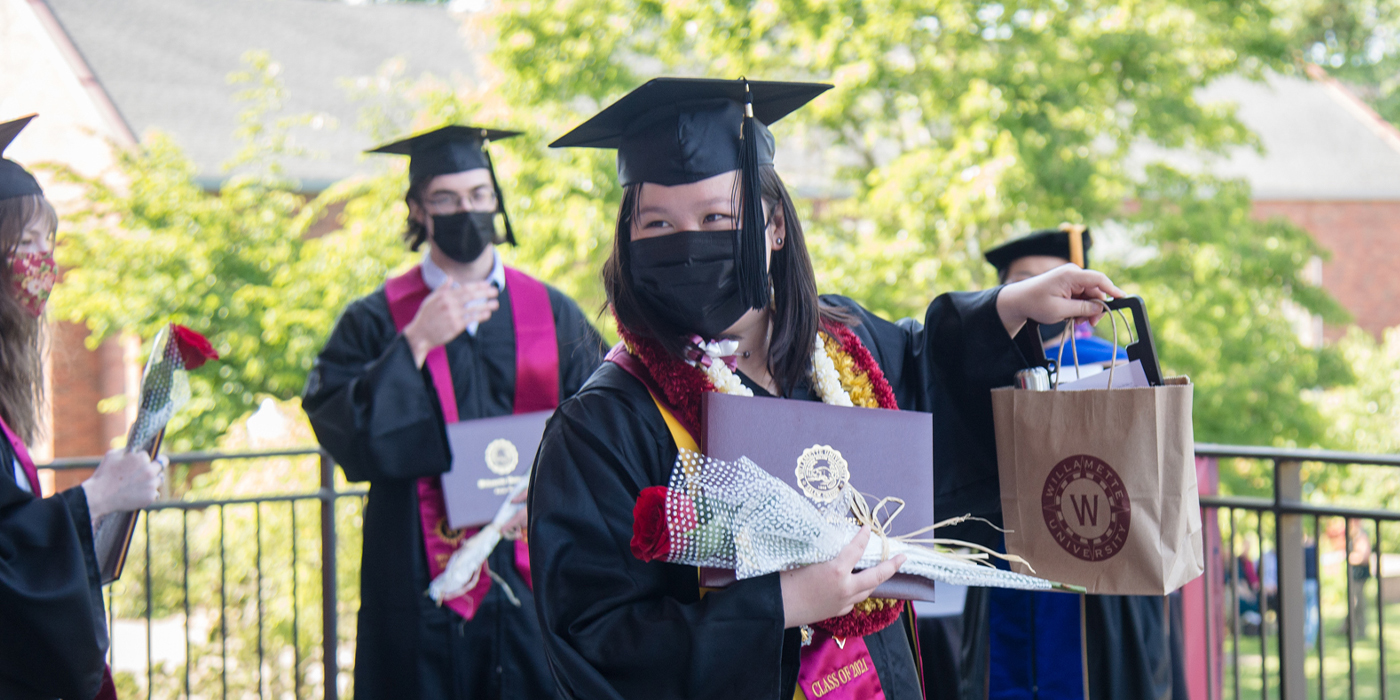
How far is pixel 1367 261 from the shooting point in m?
22.6

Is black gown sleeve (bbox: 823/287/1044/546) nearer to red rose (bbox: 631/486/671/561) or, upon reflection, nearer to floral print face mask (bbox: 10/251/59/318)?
red rose (bbox: 631/486/671/561)

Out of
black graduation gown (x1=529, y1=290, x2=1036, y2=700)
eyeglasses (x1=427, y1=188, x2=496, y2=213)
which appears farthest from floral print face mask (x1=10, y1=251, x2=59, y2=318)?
black graduation gown (x1=529, y1=290, x2=1036, y2=700)

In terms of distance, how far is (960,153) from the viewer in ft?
24.8

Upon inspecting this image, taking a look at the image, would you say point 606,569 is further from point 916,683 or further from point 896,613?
point 916,683

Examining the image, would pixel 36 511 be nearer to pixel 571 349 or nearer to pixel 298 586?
pixel 571 349

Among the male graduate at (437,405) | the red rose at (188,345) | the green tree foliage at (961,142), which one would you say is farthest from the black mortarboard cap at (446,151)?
the green tree foliage at (961,142)

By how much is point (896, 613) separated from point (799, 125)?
26.2ft

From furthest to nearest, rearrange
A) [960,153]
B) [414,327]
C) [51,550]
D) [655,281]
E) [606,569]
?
[960,153], [414,327], [51,550], [655,281], [606,569]

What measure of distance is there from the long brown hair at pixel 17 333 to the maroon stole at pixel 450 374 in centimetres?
108

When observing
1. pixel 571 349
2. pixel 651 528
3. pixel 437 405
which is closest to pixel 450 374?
pixel 437 405


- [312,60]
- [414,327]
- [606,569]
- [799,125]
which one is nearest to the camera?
[606,569]

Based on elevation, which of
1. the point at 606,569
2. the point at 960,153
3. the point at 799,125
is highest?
the point at 799,125

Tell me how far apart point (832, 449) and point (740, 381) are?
10.9 inches

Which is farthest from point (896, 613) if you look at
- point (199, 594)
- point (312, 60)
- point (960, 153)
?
point (312, 60)
